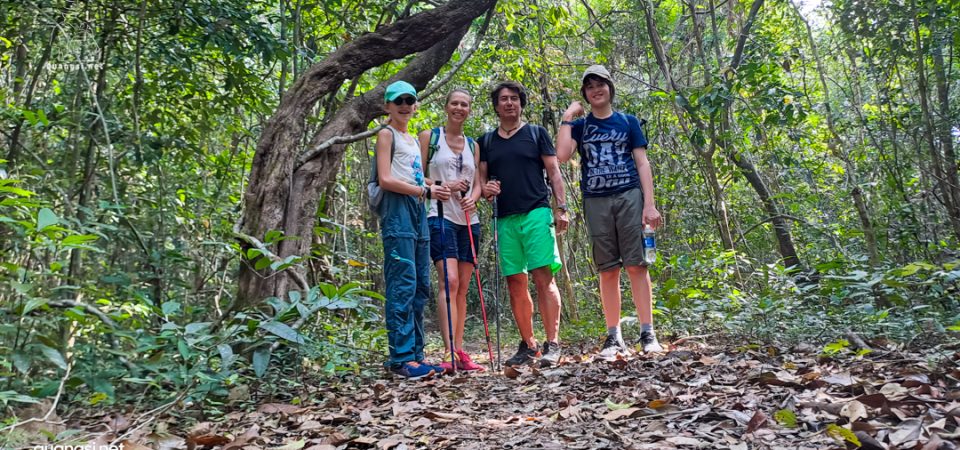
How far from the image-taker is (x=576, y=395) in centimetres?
293

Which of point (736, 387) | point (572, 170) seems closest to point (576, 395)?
point (736, 387)

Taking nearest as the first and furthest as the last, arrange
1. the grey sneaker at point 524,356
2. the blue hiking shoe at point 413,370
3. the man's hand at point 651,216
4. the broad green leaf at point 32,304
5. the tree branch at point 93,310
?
the broad green leaf at point 32,304
the tree branch at point 93,310
the blue hiking shoe at point 413,370
the man's hand at point 651,216
the grey sneaker at point 524,356

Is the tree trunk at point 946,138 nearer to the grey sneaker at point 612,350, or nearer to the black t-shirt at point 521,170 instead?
the grey sneaker at point 612,350

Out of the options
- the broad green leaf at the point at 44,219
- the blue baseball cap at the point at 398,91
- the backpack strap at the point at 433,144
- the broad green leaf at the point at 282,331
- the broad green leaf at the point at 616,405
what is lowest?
the broad green leaf at the point at 616,405

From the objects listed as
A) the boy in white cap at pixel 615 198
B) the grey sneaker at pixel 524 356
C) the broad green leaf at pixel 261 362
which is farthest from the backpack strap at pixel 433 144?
the broad green leaf at pixel 261 362

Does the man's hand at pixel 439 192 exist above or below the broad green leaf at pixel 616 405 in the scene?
above

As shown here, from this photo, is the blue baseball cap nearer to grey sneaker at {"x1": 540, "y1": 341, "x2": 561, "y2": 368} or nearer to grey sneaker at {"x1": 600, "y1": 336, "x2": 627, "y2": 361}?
grey sneaker at {"x1": 540, "y1": 341, "x2": 561, "y2": 368}

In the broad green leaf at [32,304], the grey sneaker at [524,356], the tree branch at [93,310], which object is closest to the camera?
the broad green leaf at [32,304]

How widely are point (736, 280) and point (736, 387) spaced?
443cm

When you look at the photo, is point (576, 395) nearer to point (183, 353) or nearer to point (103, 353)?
point (183, 353)

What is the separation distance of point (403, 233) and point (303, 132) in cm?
117

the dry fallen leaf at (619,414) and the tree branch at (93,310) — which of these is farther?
the tree branch at (93,310)

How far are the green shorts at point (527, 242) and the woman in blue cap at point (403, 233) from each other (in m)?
0.62

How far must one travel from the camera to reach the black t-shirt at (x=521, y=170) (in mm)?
4480
